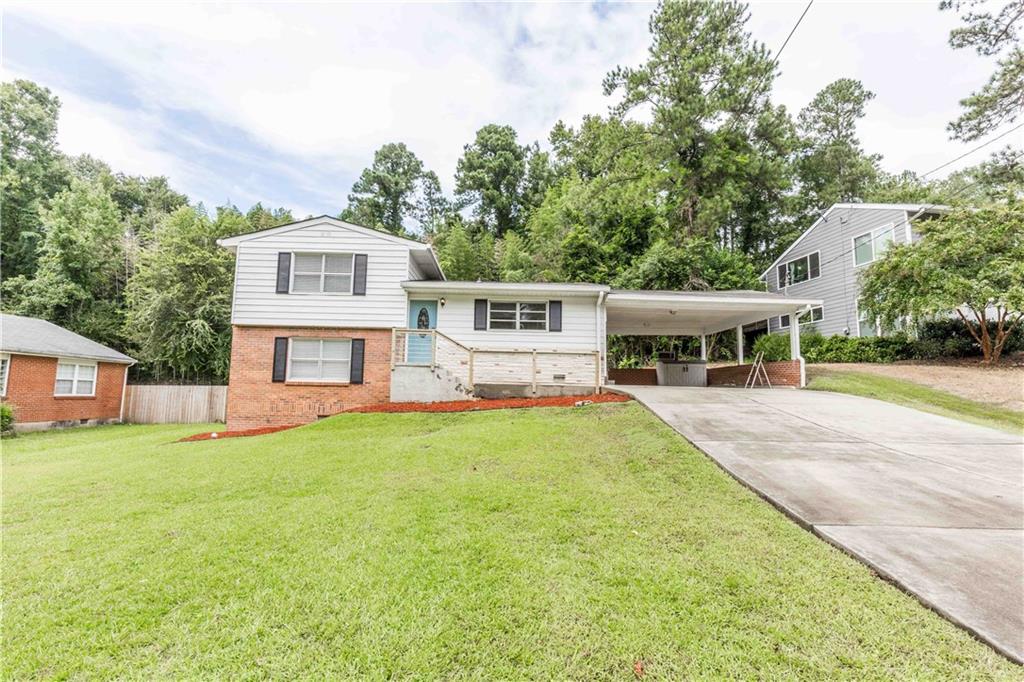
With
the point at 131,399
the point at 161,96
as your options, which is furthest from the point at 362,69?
the point at 131,399

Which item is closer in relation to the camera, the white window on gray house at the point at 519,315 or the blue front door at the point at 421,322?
the blue front door at the point at 421,322

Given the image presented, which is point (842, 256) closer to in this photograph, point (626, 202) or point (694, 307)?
point (626, 202)

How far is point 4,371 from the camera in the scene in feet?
44.1

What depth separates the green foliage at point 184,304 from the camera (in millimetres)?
19312

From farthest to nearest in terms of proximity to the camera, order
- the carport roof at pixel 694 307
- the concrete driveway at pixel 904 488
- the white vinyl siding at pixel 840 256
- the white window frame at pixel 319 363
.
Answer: the white vinyl siding at pixel 840 256 → the carport roof at pixel 694 307 → the white window frame at pixel 319 363 → the concrete driveway at pixel 904 488

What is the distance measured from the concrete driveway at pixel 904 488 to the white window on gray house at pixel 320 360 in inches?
326

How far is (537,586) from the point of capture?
2697 mm

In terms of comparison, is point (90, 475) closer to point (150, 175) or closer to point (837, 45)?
point (837, 45)

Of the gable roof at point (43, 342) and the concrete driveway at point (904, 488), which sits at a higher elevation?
the gable roof at point (43, 342)

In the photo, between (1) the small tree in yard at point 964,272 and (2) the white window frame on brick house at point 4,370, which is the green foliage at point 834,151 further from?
(2) the white window frame on brick house at point 4,370

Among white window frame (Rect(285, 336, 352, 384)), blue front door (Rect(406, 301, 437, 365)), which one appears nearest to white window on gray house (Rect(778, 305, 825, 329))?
blue front door (Rect(406, 301, 437, 365))

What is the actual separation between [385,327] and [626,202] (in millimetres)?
14348

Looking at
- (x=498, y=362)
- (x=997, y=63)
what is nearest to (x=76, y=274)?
(x=498, y=362)

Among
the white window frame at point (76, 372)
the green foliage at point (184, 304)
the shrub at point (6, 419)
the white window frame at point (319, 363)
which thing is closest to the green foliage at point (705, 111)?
the white window frame at point (319, 363)
